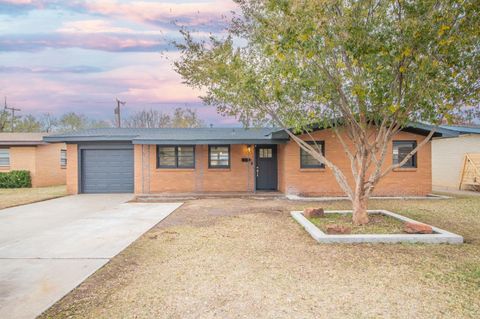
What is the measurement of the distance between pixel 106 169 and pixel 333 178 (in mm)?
11246

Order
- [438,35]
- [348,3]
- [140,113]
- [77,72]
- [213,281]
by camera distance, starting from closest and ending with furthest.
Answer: [213,281] < [438,35] < [348,3] < [77,72] < [140,113]

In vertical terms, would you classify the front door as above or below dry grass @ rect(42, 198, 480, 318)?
above

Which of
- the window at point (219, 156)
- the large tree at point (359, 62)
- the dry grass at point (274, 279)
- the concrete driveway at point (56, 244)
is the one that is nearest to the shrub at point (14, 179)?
the concrete driveway at point (56, 244)

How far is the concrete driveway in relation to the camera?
392 cm

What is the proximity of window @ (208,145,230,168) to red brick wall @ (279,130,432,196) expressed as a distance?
3055mm

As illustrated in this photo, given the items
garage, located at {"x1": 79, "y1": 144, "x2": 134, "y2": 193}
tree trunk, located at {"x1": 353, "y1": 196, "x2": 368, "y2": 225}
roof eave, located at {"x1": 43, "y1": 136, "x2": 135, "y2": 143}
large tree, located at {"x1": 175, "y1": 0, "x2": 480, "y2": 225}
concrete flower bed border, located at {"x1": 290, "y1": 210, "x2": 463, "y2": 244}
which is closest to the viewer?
large tree, located at {"x1": 175, "y1": 0, "x2": 480, "y2": 225}

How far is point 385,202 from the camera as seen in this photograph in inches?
471

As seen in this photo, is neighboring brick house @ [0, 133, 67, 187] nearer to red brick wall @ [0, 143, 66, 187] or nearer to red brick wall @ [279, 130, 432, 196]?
red brick wall @ [0, 143, 66, 187]

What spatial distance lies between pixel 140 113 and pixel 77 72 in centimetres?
2484

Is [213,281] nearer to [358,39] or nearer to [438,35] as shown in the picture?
[358,39]

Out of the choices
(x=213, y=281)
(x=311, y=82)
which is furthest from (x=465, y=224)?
(x=213, y=281)

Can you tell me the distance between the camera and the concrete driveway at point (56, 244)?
392cm

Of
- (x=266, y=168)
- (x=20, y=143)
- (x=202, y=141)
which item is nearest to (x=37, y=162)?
(x=20, y=143)

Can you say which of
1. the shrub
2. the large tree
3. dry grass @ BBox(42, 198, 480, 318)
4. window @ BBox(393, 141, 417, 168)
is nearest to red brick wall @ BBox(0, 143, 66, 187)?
the shrub
